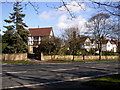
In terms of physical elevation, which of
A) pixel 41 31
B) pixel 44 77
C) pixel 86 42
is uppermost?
pixel 41 31

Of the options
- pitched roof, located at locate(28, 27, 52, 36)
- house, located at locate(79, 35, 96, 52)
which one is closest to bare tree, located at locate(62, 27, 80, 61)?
house, located at locate(79, 35, 96, 52)

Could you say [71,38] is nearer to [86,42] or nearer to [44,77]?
[86,42]

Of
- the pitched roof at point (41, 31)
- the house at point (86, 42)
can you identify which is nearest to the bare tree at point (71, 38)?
the house at point (86, 42)

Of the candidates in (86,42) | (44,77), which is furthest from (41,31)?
(44,77)

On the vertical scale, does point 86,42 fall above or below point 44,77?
above

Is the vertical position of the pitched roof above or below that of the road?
above

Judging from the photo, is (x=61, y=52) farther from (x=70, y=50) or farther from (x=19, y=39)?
(x=19, y=39)

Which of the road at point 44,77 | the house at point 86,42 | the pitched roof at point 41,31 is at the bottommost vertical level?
the road at point 44,77

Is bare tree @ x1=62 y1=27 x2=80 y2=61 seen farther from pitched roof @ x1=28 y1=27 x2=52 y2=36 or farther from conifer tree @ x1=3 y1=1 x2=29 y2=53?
pitched roof @ x1=28 y1=27 x2=52 y2=36

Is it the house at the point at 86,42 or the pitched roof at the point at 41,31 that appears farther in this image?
the pitched roof at the point at 41,31

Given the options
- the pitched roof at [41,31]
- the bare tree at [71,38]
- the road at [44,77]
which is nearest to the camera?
the road at [44,77]

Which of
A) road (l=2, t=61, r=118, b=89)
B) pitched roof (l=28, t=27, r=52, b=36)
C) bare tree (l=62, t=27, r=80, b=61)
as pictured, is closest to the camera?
road (l=2, t=61, r=118, b=89)

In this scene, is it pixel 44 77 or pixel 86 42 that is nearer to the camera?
pixel 44 77

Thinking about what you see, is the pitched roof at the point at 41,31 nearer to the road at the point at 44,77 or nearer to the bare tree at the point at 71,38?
the bare tree at the point at 71,38
